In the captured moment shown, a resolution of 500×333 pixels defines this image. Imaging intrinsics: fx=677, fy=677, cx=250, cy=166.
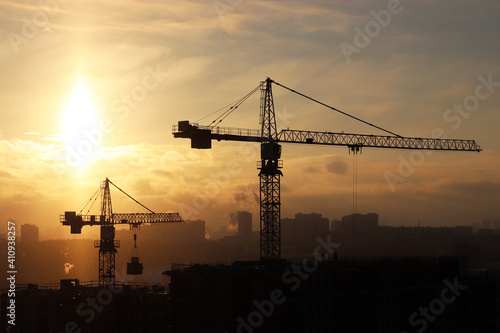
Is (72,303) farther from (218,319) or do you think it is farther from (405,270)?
(405,270)

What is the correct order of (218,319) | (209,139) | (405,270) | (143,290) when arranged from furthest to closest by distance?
(209,139)
(143,290)
(405,270)
(218,319)

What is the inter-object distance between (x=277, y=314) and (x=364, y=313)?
46.8 ft

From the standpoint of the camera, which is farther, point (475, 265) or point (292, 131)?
point (475, 265)

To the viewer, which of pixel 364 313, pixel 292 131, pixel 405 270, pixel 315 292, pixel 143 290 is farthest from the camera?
pixel 292 131

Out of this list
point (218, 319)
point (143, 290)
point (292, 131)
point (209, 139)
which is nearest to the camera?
point (218, 319)

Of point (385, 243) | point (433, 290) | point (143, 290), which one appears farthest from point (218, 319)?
point (385, 243)

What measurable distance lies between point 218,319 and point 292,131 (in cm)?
5004

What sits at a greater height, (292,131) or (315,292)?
(292,131)

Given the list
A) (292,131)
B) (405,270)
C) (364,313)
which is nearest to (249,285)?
(364,313)

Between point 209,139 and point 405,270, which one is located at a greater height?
point 209,139

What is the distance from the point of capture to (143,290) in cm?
9712

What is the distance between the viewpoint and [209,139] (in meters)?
106

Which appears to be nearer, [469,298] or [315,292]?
[315,292]

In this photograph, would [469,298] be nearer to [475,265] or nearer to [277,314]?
[277,314]
